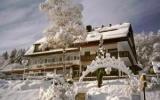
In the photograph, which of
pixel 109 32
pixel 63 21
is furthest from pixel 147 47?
pixel 63 21

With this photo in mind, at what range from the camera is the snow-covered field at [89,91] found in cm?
2522

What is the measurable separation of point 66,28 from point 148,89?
1207 centimetres

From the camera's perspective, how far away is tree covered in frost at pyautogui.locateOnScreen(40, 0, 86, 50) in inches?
1258

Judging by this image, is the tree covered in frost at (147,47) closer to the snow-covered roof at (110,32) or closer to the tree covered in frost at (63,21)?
the snow-covered roof at (110,32)

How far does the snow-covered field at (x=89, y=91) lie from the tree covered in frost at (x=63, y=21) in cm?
550

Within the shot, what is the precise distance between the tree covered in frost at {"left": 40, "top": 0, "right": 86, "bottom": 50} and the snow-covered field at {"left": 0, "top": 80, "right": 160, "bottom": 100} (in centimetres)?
550

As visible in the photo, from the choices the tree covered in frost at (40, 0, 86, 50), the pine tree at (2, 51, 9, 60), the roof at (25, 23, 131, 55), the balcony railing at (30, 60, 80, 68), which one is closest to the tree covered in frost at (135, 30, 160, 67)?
the roof at (25, 23, 131, 55)

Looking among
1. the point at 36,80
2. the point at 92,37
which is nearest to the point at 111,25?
the point at 92,37

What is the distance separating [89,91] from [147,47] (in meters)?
49.1

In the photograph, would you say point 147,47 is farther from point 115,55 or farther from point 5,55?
point 5,55

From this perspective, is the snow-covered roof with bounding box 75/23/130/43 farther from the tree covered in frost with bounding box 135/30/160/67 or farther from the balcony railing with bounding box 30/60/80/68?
the tree covered in frost with bounding box 135/30/160/67

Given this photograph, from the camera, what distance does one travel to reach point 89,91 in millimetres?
28281

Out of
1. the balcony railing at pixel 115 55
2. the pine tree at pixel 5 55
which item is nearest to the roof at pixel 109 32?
the balcony railing at pixel 115 55

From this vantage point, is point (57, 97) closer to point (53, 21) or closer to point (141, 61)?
point (53, 21)
